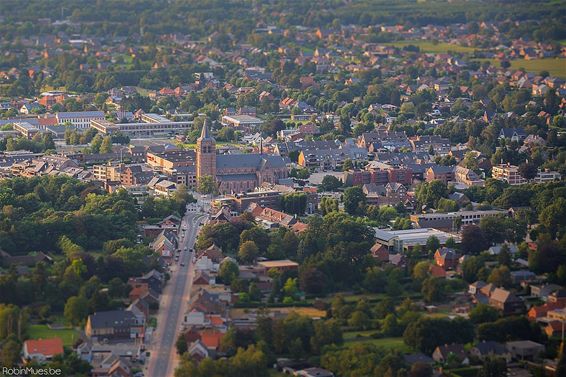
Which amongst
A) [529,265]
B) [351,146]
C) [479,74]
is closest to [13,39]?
[479,74]

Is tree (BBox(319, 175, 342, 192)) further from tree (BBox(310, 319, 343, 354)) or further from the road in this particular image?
tree (BBox(310, 319, 343, 354))

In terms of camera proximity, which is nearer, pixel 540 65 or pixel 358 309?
pixel 358 309

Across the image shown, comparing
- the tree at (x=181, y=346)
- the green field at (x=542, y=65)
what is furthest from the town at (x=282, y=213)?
the green field at (x=542, y=65)

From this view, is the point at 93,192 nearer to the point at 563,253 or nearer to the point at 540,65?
the point at 563,253

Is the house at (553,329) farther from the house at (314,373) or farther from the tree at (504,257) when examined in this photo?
the house at (314,373)

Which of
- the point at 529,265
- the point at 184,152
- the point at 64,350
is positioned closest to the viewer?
the point at 64,350

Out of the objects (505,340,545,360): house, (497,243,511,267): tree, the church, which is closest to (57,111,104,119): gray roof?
the church

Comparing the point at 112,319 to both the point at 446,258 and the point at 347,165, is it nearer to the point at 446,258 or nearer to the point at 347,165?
the point at 446,258

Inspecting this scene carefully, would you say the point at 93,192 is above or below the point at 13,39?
above

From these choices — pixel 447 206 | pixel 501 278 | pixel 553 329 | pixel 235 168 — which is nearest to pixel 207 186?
pixel 235 168
